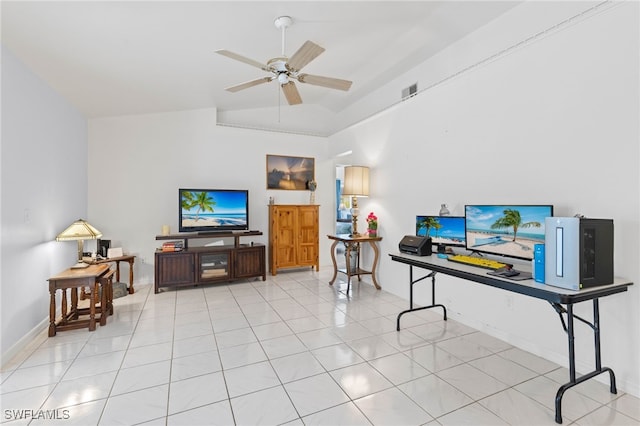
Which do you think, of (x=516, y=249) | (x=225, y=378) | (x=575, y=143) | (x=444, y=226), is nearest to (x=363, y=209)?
(x=444, y=226)

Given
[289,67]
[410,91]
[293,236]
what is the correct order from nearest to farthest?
1. [289,67]
2. [410,91]
3. [293,236]

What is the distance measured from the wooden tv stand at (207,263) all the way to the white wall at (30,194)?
3.92ft

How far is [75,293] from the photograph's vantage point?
11.7ft

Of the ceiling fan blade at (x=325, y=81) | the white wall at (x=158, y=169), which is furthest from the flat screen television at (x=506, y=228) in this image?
the white wall at (x=158, y=169)

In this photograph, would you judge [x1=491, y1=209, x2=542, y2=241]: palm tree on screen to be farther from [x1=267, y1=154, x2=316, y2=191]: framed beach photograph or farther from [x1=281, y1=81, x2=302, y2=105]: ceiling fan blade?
[x1=267, y1=154, x2=316, y2=191]: framed beach photograph

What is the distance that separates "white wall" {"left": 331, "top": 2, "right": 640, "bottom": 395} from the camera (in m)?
2.14

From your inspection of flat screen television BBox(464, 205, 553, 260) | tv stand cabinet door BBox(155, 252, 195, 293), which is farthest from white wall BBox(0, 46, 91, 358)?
flat screen television BBox(464, 205, 553, 260)

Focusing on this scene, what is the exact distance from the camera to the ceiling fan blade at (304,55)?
2.39 meters

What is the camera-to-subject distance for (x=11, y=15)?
2.29m

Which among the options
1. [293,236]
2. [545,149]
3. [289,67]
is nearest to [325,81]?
[289,67]

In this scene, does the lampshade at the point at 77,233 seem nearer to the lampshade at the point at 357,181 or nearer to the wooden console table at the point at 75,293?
the wooden console table at the point at 75,293

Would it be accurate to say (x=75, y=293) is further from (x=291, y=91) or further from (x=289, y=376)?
Result: (x=291, y=91)

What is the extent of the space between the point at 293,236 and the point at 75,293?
3.29 m

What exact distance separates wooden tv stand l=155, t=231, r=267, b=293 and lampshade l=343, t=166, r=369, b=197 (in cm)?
179
